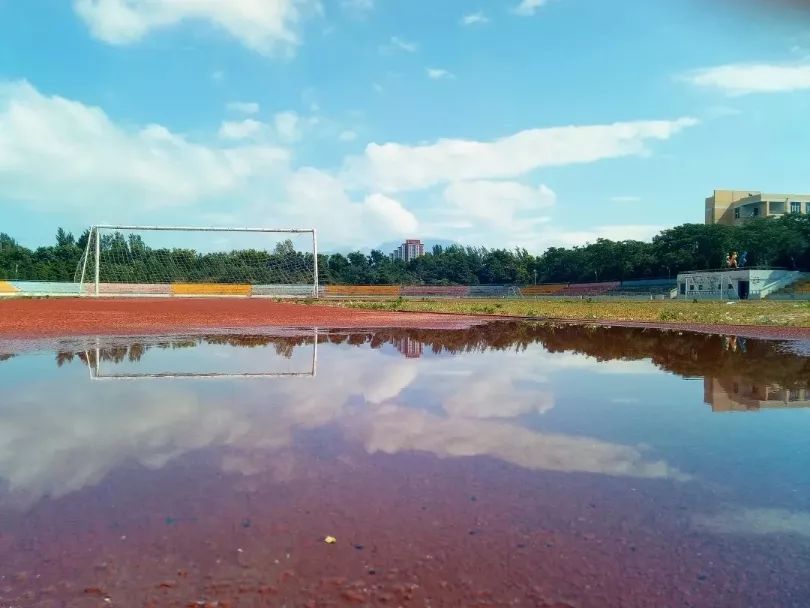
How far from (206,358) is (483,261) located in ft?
309

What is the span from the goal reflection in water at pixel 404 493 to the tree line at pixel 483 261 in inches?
2612

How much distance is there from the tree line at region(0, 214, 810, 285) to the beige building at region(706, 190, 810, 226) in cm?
1238

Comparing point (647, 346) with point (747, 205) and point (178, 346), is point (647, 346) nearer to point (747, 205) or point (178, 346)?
point (178, 346)

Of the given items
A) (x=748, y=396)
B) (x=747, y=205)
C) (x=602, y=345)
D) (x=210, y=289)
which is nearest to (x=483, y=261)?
(x=747, y=205)

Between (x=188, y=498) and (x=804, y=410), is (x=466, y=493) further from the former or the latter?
(x=804, y=410)

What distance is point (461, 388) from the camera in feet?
28.3

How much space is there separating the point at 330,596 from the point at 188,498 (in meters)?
1.65

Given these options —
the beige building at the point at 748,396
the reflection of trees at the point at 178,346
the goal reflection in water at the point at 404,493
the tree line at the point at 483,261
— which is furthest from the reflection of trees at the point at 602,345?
the tree line at the point at 483,261

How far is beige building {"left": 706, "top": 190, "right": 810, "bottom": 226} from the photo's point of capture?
8012cm

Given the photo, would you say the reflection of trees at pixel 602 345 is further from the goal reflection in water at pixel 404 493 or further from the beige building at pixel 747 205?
the beige building at pixel 747 205

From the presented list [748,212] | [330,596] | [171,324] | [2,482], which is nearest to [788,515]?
[330,596]

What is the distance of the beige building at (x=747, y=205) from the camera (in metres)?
80.1

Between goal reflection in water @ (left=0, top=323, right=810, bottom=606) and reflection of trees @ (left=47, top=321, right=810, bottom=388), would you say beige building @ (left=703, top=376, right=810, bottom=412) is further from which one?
reflection of trees @ (left=47, top=321, right=810, bottom=388)

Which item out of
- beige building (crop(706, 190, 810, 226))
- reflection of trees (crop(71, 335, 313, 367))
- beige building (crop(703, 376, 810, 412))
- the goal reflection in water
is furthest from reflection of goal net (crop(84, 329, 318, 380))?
beige building (crop(706, 190, 810, 226))
